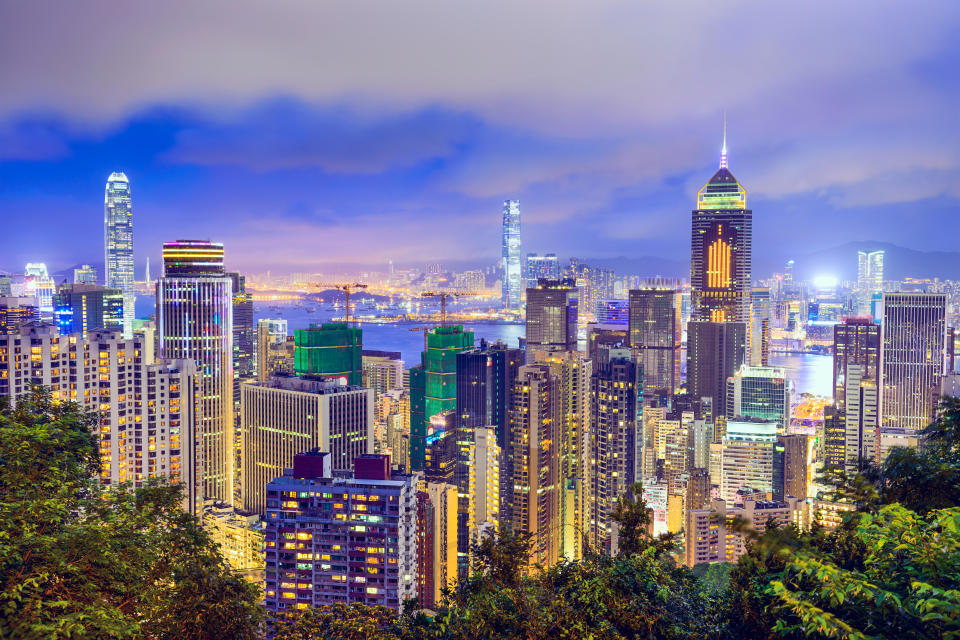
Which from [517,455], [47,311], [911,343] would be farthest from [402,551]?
[47,311]

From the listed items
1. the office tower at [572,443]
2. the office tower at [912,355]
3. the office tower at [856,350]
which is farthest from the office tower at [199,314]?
the office tower at [912,355]

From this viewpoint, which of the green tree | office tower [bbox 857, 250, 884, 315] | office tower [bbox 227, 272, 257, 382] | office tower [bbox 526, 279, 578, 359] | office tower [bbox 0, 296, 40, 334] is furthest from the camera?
office tower [bbox 526, 279, 578, 359]

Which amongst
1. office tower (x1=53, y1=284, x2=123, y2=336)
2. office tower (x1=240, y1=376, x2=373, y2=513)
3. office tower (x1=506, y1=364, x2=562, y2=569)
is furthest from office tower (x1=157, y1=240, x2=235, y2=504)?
office tower (x1=53, y1=284, x2=123, y2=336)

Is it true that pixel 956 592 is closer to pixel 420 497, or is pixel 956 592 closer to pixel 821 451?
pixel 420 497

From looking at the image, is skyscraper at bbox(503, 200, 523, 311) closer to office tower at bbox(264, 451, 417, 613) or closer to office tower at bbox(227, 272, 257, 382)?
office tower at bbox(227, 272, 257, 382)

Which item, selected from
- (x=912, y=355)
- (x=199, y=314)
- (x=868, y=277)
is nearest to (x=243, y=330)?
(x=199, y=314)

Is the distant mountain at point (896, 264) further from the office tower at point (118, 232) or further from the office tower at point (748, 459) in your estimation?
the office tower at point (118, 232)
